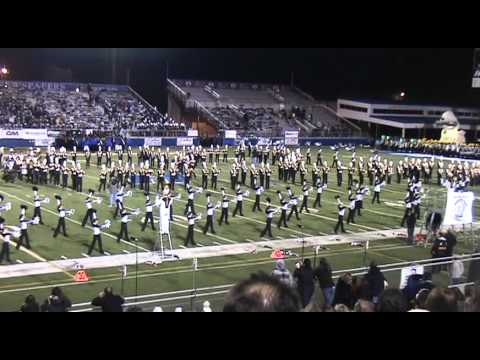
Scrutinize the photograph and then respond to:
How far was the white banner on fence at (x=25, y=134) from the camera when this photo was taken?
3109 centimetres

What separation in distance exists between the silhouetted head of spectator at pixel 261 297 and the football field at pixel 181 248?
18.3 feet

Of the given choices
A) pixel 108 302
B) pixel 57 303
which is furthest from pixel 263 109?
pixel 108 302

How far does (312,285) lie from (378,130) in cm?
4207

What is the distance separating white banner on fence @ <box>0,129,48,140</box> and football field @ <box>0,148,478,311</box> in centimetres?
1180

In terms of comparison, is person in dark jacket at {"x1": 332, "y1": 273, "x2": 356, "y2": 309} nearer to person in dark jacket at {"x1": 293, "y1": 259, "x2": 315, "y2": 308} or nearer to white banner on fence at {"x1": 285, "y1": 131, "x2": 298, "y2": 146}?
person in dark jacket at {"x1": 293, "y1": 259, "x2": 315, "y2": 308}

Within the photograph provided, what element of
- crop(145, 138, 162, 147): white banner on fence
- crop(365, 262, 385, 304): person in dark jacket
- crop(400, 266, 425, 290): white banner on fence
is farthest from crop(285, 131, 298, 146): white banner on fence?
crop(365, 262, 385, 304): person in dark jacket

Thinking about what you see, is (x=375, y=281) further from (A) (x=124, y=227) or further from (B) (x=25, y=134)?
(B) (x=25, y=134)

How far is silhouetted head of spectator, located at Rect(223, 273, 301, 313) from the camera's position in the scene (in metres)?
2.02

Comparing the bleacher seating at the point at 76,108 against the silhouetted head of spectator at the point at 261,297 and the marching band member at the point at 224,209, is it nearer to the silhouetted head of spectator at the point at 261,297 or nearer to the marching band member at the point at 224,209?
the marching band member at the point at 224,209

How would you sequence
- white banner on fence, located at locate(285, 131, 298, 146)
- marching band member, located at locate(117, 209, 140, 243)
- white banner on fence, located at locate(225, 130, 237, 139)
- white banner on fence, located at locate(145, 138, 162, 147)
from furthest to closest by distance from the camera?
white banner on fence, located at locate(285, 131, 298, 146), white banner on fence, located at locate(225, 130, 237, 139), white banner on fence, located at locate(145, 138, 162, 147), marching band member, located at locate(117, 209, 140, 243)

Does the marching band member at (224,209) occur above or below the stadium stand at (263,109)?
below

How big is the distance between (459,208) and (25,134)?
24885 millimetres

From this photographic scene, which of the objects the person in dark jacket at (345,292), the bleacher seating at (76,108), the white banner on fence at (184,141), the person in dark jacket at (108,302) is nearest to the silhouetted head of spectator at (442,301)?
the person in dark jacket at (345,292)

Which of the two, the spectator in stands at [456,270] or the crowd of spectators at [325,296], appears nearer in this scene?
the crowd of spectators at [325,296]
